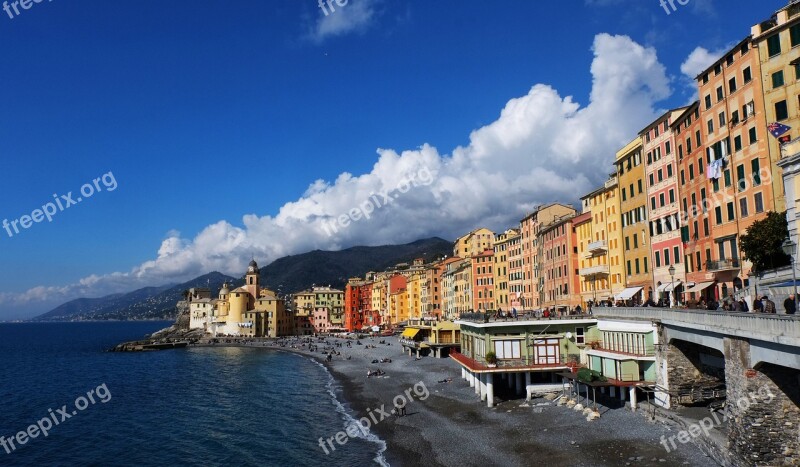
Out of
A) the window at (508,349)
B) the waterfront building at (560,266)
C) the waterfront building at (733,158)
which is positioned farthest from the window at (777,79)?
the waterfront building at (560,266)

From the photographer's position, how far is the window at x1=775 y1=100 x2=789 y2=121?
3961 cm

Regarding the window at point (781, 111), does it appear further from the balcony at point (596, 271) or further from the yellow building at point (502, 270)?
the yellow building at point (502, 270)

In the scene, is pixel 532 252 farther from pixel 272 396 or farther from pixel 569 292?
pixel 272 396

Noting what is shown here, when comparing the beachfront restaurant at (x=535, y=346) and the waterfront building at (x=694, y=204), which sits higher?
the waterfront building at (x=694, y=204)

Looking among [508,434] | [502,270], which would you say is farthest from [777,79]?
[502,270]

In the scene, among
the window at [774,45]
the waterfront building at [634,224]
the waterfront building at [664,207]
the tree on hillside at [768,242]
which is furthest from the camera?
the waterfront building at [634,224]

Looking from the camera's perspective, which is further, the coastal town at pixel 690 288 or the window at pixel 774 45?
the window at pixel 774 45

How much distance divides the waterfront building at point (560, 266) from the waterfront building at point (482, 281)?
76.5 feet

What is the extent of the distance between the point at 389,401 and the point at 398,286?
119 meters

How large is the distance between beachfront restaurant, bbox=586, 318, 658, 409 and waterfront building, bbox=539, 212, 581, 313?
24.1 m

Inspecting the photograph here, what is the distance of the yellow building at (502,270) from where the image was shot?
107m

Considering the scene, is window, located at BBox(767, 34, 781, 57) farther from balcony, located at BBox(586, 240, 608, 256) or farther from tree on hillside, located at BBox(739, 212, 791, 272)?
balcony, located at BBox(586, 240, 608, 256)

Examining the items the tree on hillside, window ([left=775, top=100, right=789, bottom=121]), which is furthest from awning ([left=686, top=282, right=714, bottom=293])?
window ([left=775, top=100, right=789, bottom=121])

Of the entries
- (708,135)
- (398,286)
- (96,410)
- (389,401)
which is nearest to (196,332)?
(398,286)
